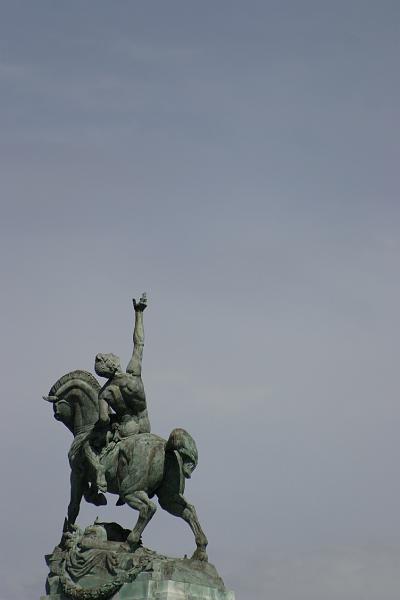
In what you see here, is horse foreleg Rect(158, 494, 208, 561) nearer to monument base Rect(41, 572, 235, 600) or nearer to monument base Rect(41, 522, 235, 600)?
monument base Rect(41, 522, 235, 600)

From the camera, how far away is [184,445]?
29.7 m

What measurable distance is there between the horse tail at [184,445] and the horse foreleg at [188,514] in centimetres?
61

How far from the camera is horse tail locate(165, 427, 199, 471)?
29.7m

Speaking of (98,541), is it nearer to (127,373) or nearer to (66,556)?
(66,556)

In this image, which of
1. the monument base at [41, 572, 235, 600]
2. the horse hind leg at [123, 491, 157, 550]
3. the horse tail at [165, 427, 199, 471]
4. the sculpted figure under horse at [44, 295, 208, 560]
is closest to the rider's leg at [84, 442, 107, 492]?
the sculpted figure under horse at [44, 295, 208, 560]

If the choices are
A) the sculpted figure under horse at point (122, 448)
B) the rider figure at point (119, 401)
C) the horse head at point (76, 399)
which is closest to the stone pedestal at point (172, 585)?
the sculpted figure under horse at point (122, 448)

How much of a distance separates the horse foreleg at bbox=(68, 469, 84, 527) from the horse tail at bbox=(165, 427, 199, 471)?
1.66 m

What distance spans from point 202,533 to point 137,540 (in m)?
1.07

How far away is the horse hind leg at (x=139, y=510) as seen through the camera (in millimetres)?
29495

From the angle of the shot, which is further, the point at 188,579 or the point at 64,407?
the point at 64,407

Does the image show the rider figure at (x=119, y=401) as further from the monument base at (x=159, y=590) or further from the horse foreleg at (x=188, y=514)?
the monument base at (x=159, y=590)

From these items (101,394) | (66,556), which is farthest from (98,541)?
(101,394)

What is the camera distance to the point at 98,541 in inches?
1172

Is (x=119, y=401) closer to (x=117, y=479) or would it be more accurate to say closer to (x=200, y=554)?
(x=117, y=479)
